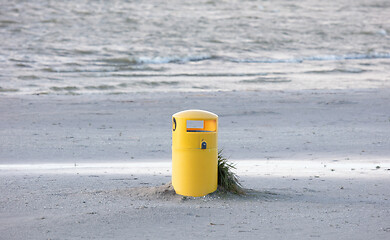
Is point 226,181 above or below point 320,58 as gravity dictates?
below

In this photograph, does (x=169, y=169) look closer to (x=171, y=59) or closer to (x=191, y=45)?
(x=171, y=59)

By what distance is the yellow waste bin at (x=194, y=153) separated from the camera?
5355 mm

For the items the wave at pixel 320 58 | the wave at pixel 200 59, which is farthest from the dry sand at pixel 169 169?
the wave at pixel 320 58

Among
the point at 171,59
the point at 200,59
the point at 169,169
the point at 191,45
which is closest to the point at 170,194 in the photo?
the point at 169,169

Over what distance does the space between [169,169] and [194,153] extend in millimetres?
2358

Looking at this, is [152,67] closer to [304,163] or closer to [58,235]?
[304,163]

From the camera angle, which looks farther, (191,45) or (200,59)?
(191,45)

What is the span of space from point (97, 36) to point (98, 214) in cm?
2729

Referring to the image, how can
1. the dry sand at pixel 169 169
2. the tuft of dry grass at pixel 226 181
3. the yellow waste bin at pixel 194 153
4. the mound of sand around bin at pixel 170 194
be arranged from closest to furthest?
the dry sand at pixel 169 169
the yellow waste bin at pixel 194 153
the mound of sand around bin at pixel 170 194
the tuft of dry grass at pixel 226 181

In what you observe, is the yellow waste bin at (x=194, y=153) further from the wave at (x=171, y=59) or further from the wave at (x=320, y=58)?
the wave at (x=320, y=58)

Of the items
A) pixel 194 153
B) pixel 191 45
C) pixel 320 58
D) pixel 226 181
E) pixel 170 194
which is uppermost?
pixel 191 45

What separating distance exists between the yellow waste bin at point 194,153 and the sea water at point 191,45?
11.9m

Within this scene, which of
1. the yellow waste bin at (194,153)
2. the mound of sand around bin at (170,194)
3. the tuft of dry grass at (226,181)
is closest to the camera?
the yellow waste bin at (194,153)

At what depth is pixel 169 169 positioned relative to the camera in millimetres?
7672
